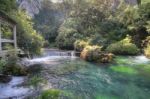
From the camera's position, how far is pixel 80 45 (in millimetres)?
28781

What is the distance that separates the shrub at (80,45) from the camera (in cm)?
2854

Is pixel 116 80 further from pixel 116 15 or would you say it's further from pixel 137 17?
pixel 116 15

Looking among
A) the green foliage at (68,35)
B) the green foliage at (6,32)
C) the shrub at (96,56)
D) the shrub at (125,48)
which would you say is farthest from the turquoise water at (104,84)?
the green foliage at (68,35)

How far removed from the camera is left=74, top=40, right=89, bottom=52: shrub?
2854 centimetres

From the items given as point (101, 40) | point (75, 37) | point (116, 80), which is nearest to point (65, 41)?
point (75, 37)

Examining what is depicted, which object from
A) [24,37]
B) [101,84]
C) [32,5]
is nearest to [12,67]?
[101,84]

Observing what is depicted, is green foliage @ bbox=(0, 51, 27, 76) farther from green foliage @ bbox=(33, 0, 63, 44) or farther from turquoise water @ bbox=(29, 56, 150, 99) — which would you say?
green foliage @ bbox=(33, 0, 63, 44)

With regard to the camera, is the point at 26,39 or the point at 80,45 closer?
the point at 26,39

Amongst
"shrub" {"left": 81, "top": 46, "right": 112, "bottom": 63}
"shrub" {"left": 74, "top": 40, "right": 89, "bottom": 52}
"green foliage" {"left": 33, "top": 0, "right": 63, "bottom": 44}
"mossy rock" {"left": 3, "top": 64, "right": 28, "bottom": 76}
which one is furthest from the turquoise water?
"green foliage" {"left": 33, "top": 0, "right": 63, "bottom": 44}

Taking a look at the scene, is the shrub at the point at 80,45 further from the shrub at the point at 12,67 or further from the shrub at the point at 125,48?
the shrub at the point at 12,67

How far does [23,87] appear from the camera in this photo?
421 inches

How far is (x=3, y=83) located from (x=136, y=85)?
6.16 metres

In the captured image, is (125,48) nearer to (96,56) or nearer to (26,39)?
(96,56)

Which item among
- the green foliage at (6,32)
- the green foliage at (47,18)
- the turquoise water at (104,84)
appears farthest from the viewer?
the green foliage at (47,18)
